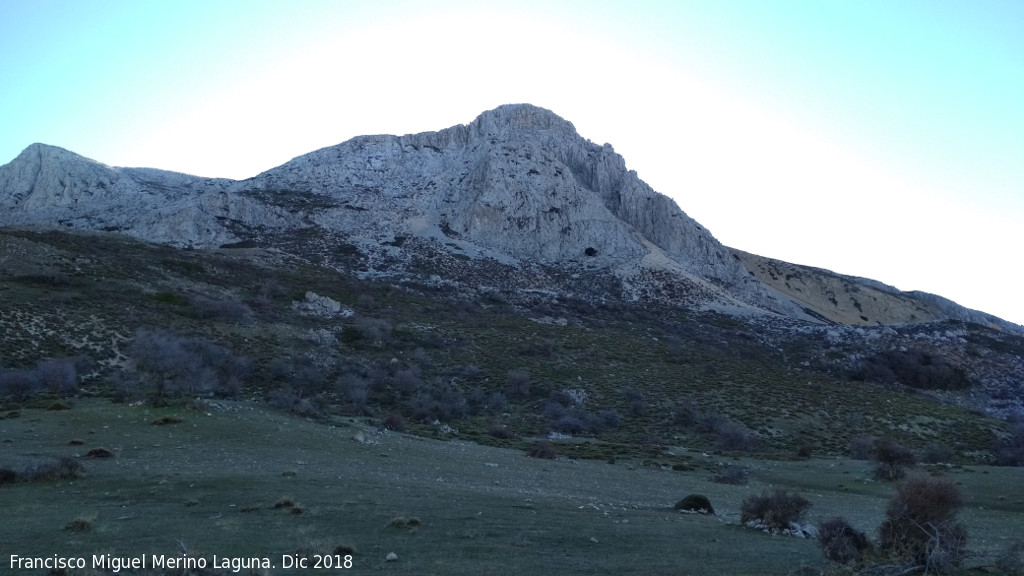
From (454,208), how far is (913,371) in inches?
2325

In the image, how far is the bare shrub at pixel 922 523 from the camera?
1052cm

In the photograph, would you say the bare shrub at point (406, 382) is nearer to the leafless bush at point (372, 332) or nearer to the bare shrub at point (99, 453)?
the leafless bush at point (372, 332)

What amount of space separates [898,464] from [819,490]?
520 centimetres

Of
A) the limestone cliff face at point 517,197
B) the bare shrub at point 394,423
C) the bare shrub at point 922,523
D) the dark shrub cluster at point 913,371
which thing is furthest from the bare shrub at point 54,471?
the limestone cliff face at point 517,197

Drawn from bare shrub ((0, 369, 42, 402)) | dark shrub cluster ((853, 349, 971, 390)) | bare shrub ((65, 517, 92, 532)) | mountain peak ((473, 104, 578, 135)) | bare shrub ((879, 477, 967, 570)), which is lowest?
bare shrub ((0, 369, 42, 402))

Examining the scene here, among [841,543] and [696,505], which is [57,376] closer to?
[696,505]

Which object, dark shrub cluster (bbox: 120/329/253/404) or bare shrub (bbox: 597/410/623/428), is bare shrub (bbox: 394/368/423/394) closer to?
dark shrub cluster (bbox: 120/329/253/404)

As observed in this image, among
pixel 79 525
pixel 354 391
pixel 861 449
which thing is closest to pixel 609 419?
pixel 861 449

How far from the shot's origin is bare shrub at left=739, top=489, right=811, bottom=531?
14.3 m

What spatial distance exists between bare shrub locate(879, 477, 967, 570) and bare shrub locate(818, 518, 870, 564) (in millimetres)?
367

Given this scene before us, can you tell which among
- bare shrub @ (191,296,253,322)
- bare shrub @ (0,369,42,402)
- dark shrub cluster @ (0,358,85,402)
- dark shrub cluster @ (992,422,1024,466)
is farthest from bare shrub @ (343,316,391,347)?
dark shrub cluster @ (992,422,1024,466)

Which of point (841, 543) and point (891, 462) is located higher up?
point (841, 543)

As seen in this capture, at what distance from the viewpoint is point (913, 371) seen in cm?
6238

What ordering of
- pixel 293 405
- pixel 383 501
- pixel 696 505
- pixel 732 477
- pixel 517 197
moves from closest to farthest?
1. pixel 383 501
2. pixel 696 505
3. pixel 732 477
4. pixel 293 405
5. pixel 517 197
